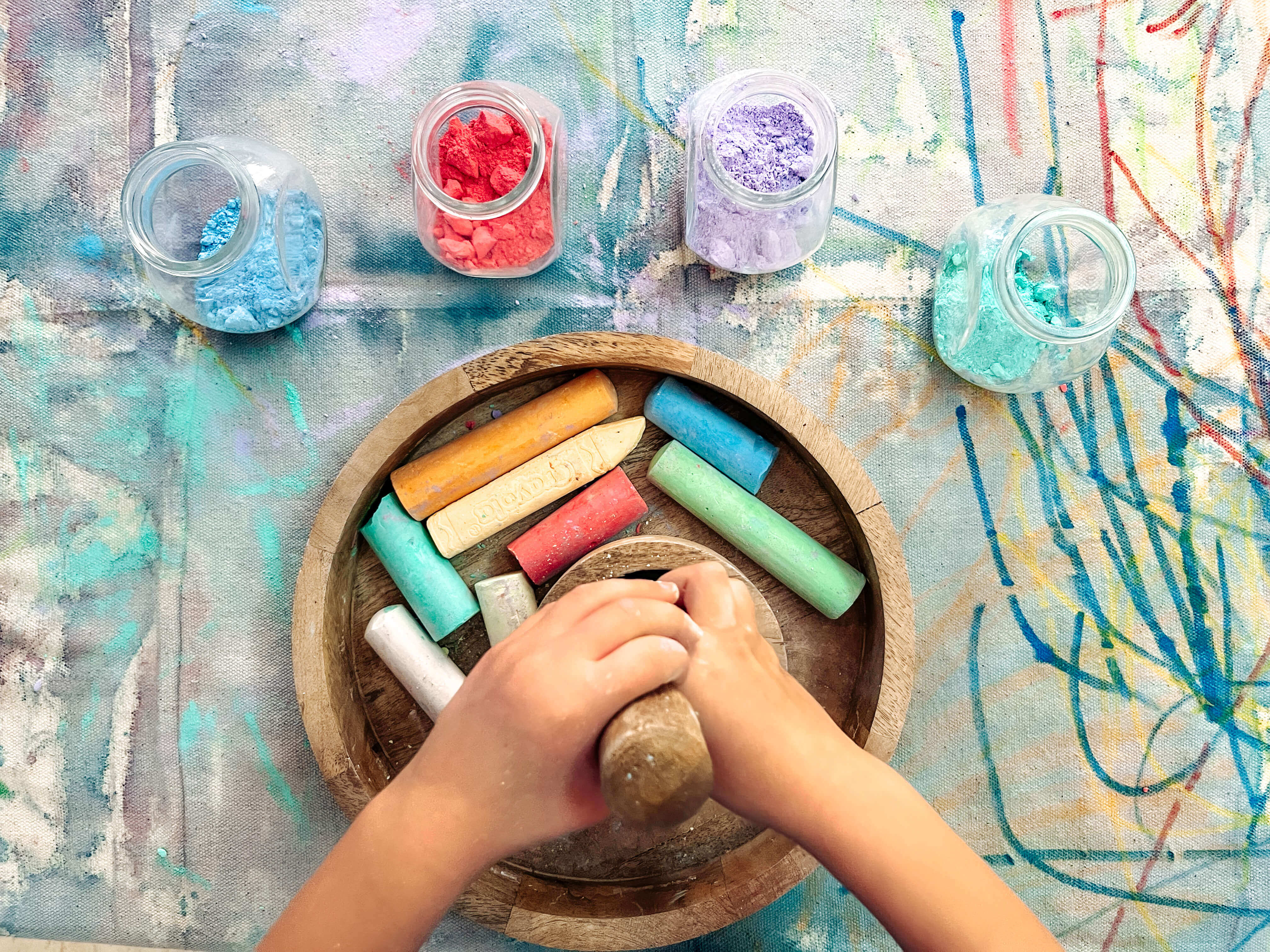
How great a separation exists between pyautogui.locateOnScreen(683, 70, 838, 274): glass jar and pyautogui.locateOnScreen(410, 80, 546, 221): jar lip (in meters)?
0.15

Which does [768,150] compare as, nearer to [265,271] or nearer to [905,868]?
[265,271]

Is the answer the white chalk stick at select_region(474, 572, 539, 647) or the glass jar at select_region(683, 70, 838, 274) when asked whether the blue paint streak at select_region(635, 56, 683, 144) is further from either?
the white chalk stick at select_region(474, 572, 539, 647)

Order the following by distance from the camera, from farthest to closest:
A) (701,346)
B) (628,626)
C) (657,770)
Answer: (701,346) < (628,626) < (657,770)

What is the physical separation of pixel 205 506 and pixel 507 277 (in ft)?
1.25

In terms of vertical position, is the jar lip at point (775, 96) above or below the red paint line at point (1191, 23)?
below

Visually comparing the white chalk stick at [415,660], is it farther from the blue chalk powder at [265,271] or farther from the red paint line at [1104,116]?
the red paint line at [1104,116]

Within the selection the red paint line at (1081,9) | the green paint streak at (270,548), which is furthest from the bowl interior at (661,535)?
the red paint line at (1081,9)

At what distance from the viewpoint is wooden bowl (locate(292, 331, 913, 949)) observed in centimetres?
71

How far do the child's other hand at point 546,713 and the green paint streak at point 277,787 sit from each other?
0.33 meters

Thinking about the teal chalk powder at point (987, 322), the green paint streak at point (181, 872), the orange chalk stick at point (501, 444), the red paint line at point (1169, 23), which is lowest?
the green paint streak at point (181, 872)

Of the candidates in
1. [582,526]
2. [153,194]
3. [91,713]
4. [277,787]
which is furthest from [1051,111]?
[91,713]

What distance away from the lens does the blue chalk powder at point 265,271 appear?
2.52ft

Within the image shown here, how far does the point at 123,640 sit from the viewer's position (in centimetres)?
86

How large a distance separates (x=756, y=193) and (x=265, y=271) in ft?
1.47
